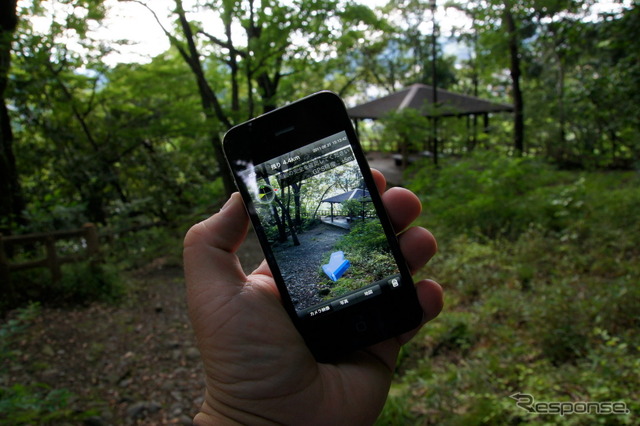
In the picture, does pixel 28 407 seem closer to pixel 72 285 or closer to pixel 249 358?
pixel 249 358

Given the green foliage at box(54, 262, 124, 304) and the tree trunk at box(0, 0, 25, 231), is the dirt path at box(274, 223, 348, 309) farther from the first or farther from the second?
the tree trunk at box(0, 0, 25, 231)

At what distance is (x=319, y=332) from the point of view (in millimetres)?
1638

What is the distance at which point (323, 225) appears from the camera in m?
1.74

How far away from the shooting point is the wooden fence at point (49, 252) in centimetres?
528

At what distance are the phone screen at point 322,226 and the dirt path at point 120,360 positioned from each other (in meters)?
2.35

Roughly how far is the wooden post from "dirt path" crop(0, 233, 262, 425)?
0.56 metres

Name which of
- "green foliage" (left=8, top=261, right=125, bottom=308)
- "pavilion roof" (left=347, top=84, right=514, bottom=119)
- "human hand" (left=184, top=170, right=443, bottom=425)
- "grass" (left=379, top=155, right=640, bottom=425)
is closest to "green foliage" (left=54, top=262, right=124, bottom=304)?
"green foliage" (left=8, top=261, right=125, bottom=308)

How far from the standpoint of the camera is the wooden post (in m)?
5.53

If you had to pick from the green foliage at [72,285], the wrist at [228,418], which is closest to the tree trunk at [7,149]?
the green foliage at [72,285]

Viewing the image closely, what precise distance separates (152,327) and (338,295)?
13.2 feet

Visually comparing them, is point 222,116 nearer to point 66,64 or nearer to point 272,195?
point 66,64

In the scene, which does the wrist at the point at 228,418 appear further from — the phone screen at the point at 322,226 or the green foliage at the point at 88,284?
the green foliage at the point at 88,284

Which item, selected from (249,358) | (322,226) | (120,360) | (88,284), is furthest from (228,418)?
(88,284)

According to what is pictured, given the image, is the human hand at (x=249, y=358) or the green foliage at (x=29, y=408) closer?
the human hand at (x=249, y=358)
